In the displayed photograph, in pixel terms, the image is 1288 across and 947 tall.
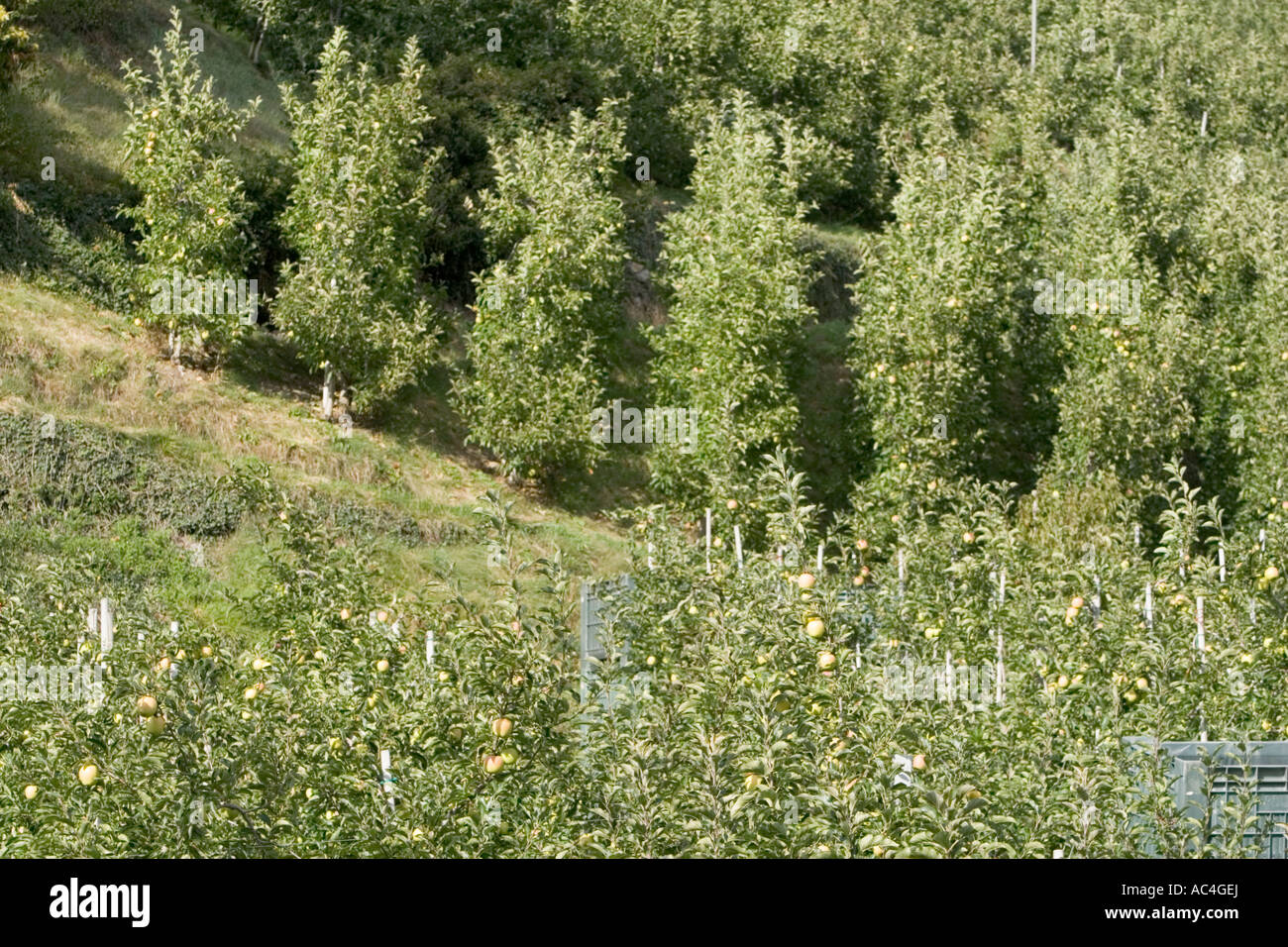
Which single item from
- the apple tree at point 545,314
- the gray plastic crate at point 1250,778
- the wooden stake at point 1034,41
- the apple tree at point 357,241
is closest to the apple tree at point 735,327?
the apple tree at point 545,314

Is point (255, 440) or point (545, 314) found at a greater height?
point (545, 314)

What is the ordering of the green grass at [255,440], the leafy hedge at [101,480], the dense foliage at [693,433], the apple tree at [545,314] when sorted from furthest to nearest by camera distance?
the apple tree at [545,314] < the green grass at [255,440] < the leafy hedge at [101,480] < the dense foliage at [693,433]

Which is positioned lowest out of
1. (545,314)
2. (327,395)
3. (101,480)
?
(101,480)

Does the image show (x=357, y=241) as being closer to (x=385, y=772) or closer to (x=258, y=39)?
(x=258, y=39)

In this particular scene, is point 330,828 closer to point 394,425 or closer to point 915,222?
point 394,425

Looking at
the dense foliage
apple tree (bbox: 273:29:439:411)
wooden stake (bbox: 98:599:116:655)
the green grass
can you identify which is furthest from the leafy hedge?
wooden stake (bbox: 98:599:116:655)

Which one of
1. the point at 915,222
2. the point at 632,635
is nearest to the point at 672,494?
the point at 915,222

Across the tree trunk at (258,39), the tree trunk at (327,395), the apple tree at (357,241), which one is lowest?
the tree trunk at (327,395)

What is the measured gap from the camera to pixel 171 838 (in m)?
9.38

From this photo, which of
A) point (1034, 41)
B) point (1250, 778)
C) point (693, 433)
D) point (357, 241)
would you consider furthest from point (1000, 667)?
point (1034, 41)

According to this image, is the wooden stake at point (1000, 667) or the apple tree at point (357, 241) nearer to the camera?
the wooden stake at point (1000, 667)

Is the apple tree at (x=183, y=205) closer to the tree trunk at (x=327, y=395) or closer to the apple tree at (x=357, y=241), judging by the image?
the apple tree at (x=357, y=241)

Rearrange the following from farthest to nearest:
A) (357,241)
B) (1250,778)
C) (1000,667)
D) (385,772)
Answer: (357,241) < (1000,667) < (1250,778) < (385,772)

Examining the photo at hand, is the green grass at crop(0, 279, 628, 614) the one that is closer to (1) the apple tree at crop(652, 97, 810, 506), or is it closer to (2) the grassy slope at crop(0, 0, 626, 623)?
(2) the grassy slope at crop(0, 0, 626, 623)
